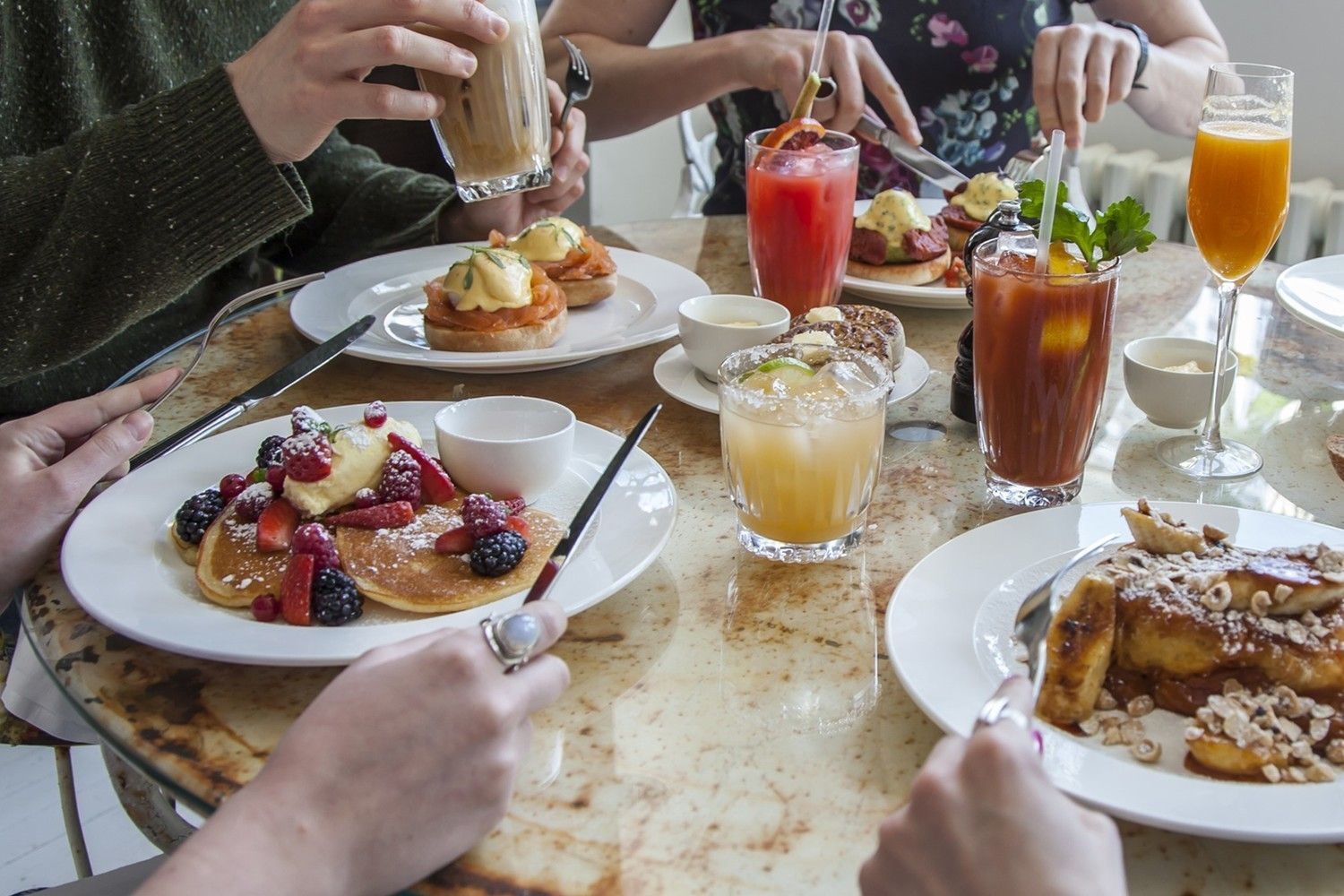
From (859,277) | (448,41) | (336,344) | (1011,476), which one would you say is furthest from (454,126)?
(1011,476)

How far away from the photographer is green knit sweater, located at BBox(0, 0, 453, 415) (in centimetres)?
154

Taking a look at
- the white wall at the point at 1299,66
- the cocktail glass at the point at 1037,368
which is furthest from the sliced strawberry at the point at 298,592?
the white wall at the point at 1299,66

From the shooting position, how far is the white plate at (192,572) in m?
0.98

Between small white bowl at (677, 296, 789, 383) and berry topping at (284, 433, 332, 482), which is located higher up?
berry topping at (284, 433, 332, 482)

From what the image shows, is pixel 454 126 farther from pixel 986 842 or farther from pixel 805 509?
pixel 986 842

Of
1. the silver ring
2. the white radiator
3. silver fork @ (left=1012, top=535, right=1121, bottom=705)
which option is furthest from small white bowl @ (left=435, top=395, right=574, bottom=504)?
the white radiator

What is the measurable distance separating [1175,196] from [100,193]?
3593mm

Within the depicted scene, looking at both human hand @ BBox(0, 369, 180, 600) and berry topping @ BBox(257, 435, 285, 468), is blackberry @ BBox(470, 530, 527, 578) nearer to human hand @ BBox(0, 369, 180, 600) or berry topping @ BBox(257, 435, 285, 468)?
berry topping @ BBox(257, 435, 285, 468)

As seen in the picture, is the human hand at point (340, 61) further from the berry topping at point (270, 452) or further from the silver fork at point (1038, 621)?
the silver fork at point (1038, 621)

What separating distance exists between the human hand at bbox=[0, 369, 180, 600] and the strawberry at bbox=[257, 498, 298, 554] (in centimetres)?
18

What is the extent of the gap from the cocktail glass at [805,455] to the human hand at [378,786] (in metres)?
0.44

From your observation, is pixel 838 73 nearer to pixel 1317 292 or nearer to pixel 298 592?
pixel 1317 292

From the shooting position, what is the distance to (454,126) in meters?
1.66

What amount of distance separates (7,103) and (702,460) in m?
1.30
